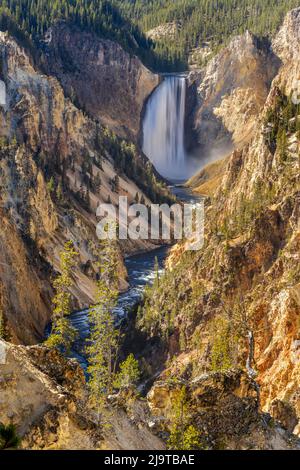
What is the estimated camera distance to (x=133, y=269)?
Result: 84.4 metres

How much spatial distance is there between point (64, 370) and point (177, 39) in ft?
614

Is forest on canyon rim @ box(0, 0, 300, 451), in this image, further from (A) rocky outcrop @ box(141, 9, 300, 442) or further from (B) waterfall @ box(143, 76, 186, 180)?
(B) waterfall @ box(143, 76, 186, 180)

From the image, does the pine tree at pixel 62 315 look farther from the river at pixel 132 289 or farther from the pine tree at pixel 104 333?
the river at pixel 132 289

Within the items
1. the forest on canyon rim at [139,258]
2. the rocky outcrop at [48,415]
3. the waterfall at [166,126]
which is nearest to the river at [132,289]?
the forest on canyon rim at [139,258]

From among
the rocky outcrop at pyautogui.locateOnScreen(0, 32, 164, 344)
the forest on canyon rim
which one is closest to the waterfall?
the forest on canyon rim

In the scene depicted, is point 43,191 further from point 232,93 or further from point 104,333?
point 232,93

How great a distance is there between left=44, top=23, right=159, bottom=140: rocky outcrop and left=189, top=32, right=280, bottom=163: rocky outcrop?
570 inches

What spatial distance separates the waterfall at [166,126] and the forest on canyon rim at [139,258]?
63cm

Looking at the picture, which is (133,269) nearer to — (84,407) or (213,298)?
(213,298)

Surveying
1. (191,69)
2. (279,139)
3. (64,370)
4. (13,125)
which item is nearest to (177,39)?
(191,69)

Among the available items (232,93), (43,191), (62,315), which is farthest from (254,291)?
(232,93)

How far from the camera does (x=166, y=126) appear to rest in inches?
6550

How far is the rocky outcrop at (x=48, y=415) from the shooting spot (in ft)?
65.1

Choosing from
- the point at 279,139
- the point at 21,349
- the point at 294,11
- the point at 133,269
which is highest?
the point at 294,11
